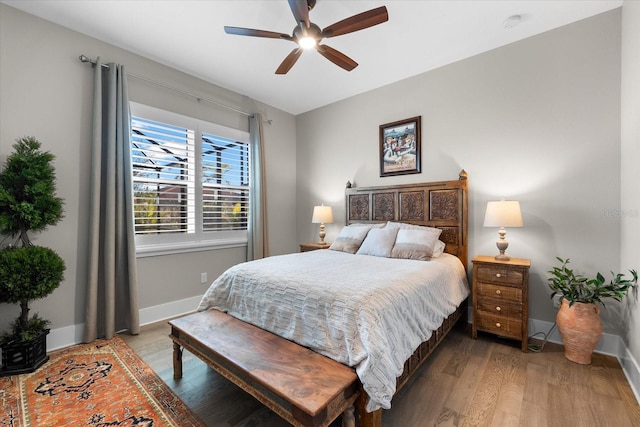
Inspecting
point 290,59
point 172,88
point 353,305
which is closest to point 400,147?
point 290,59

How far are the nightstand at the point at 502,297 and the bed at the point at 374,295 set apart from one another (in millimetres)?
196

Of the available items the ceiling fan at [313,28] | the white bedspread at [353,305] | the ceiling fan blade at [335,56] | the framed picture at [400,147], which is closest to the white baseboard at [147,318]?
the white bedspread at [353,305]

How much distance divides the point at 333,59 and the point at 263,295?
2.09m

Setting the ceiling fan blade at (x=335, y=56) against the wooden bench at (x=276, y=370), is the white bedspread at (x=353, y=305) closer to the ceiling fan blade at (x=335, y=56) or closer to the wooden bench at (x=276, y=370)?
the wooden bench at (x=276, y=370)

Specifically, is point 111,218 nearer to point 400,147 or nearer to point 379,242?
point 379,242

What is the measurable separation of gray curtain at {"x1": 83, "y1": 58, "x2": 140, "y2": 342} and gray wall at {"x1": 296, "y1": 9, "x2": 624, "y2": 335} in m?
3.20

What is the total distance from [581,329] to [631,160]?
1.33m

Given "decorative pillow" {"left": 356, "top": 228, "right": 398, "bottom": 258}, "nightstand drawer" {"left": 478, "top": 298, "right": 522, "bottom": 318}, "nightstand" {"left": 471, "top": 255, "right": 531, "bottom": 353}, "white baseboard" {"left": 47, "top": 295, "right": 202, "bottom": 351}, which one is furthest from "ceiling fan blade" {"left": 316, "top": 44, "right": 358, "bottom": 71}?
"white baseboard" {"left": 47, "top": 295, "right": 202, "bottom": 351}

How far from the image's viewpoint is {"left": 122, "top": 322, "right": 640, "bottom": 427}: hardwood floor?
63.1 inches

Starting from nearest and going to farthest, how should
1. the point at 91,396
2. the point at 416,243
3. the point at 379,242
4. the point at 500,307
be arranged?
the point at 91,396, the point at 500,307, the point at 416,243, the point at 379,242

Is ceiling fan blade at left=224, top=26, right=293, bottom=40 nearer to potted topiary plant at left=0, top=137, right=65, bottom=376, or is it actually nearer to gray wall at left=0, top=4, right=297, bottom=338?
gray wall at left=0, top=4, right=297, bottom=338

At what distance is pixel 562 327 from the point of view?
222 cm

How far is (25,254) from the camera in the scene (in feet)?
6.71

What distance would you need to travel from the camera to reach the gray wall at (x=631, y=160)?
189 centimetres
